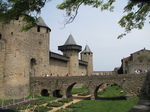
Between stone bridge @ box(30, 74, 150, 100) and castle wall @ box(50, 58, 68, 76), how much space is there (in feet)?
16.1

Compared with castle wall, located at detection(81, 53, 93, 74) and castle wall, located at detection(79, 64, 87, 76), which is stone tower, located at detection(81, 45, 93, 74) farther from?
castle wall, located at detection(79, 64, 87, 76)

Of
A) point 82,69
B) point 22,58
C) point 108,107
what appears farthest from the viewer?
point 82,69

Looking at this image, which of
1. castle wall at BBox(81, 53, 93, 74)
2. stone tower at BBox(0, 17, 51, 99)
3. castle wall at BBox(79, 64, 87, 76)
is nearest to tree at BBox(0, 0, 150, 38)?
stone tower at BBox(0, 17, 51, 99)

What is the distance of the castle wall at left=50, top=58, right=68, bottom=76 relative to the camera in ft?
82.7

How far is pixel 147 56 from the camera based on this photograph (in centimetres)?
3262

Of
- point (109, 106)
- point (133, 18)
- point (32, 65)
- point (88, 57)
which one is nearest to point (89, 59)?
point (88, 57)

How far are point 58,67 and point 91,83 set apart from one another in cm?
1047

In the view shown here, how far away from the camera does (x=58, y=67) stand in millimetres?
27047

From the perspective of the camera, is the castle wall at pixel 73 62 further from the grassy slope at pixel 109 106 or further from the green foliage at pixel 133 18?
the green foliage at pixel 133 18

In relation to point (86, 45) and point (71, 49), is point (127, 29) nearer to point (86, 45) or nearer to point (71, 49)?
point (71, 49)

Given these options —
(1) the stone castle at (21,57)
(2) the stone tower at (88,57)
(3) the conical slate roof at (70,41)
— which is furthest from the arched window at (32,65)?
(2) the stone tower at (88,57)

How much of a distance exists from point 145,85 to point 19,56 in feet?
44.7

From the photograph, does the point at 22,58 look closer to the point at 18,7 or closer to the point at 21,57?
the point at 21,57

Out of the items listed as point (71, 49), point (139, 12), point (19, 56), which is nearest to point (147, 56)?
point (71, 49)
